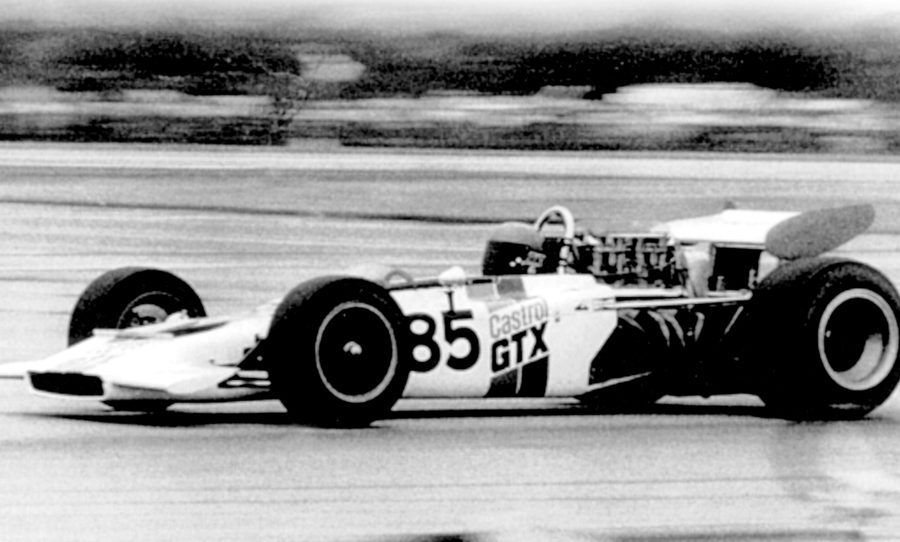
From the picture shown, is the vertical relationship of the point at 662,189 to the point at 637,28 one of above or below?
below

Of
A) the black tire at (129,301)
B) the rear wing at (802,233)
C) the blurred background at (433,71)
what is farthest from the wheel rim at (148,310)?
the blurred background at (433,71)

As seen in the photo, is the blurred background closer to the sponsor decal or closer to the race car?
the race car

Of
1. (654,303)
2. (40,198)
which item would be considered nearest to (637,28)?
(40,198)

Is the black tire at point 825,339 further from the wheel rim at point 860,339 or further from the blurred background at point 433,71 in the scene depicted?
the blurred background at point 433,71

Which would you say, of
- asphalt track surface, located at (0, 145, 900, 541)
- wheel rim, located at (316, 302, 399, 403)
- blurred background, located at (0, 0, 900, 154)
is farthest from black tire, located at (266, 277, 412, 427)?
blurred background, located at (0, 0, 900, 154)

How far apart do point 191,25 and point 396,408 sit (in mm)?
21302

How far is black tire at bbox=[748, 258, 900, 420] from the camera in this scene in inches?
305

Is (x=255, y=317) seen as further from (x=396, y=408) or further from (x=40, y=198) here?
(x=40, y=198)

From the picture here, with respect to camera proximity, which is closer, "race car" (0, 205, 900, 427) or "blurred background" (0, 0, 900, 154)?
"race car" (0, 205, 900, 427)

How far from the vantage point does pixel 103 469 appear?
6258 mm

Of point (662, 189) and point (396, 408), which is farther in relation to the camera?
point (662, 189)

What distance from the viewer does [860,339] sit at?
7.89m

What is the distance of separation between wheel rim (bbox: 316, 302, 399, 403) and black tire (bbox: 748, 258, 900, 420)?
64.8 inches

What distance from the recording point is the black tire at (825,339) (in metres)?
7.75
